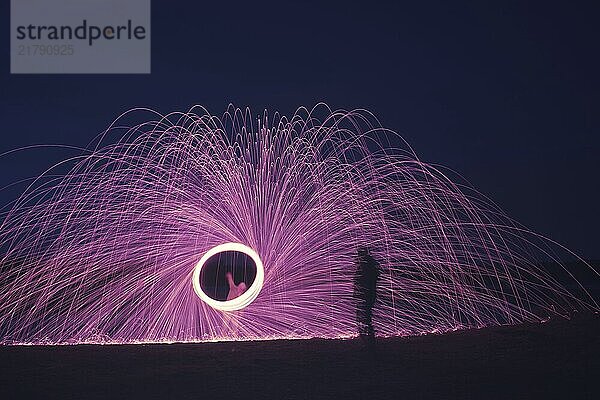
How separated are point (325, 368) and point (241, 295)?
11.6 ft

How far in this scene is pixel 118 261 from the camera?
1176 centimetres

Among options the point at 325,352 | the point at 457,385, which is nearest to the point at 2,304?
the point at 325,352

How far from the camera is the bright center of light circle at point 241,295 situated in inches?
430

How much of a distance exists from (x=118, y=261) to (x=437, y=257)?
564cm

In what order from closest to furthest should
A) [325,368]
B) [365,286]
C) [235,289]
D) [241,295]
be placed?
[325,368]
[365,286]
[241,295]
[235,289]

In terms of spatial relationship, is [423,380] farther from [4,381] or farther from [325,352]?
[4,381]

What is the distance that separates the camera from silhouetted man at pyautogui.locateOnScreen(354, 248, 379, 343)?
9.40 metres

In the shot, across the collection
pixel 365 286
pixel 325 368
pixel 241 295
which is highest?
pixel 365 286

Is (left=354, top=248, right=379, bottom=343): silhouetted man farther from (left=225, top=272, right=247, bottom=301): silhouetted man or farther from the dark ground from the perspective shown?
(left=225, top=272, right=247, bottom=301): silhouetted man

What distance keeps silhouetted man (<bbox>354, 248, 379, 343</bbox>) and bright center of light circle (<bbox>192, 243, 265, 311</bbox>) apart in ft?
7.15

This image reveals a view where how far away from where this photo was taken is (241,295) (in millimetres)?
11328

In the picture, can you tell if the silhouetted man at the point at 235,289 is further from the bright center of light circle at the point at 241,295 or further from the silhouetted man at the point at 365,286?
the silhouetted man at the point at 365,286

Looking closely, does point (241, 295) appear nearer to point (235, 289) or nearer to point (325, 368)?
point (235, 289)

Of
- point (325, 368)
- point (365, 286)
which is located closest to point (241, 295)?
point (365, 286)
